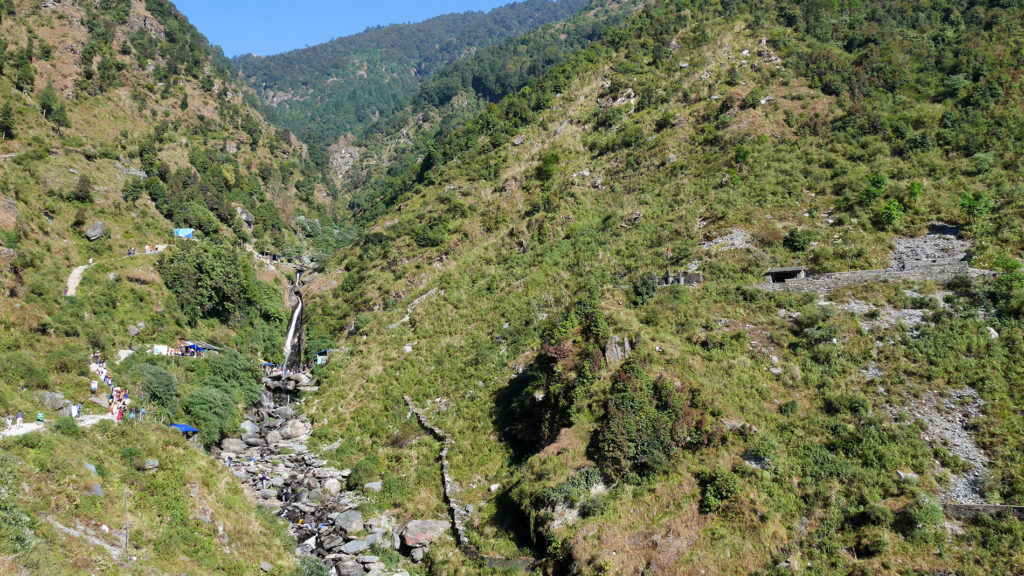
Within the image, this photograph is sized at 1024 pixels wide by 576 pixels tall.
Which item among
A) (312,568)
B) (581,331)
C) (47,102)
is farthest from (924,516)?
(47,102)

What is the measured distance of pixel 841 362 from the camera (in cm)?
2600

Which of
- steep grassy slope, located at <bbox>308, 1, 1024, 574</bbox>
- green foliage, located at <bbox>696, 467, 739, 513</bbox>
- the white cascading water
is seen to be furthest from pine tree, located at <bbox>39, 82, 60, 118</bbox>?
green foliage, located at <bbox>696, 467, 739, 513</bbox>

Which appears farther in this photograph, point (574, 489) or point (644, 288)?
point (644, 288)

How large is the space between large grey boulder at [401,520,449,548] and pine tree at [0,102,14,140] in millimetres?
57257

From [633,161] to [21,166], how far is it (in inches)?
2214

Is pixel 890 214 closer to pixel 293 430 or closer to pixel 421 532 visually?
pixel 421 532

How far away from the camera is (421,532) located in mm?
26969

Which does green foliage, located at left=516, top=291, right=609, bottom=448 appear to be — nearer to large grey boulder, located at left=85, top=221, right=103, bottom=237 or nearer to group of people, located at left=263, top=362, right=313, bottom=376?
group of people, located at left=263, top=362, right=313, bottom=376

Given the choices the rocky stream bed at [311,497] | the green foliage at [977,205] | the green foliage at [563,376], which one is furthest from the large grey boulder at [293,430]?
the green foliage at [977,205]

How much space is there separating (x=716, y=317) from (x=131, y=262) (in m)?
47.2

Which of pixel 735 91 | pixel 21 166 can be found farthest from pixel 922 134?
pixel 21 166

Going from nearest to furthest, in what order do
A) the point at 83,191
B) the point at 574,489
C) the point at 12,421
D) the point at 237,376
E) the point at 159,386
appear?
the point at 574,489, the point at 12,421, the point at 159,386, the point at 237,376, the point at 83,191

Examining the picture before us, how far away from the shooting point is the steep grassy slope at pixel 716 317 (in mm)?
20891

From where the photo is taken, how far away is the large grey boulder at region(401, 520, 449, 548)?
87.3ft
